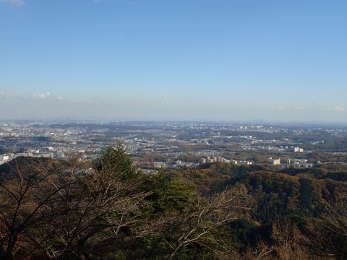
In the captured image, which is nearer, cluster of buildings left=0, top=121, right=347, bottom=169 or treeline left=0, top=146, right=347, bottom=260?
treeline left=0, top=146, right=347, bottom=260

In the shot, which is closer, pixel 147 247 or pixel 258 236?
pixel 147 247

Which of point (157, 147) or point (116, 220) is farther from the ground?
point (116, 220)

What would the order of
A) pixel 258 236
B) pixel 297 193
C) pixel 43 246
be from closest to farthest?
pixel 43 246, pixel 258 236, pixel 297 193

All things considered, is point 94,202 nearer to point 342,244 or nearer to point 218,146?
point 342,244

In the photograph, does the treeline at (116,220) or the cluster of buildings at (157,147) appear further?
the cluster of buildings at (157,147)

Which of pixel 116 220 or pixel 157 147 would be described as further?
pixel 157 147

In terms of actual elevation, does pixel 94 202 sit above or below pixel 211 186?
above

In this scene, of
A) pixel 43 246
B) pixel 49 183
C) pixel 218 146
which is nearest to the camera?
pixel 43 246

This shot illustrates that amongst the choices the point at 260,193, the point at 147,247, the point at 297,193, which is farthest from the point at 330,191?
the point at 147,247

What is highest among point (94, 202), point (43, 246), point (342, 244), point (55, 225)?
point (94, 202)

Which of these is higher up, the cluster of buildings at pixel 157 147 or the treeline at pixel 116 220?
the treeline at pixel 116 220

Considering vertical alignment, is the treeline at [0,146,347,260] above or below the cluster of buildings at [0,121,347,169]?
above
